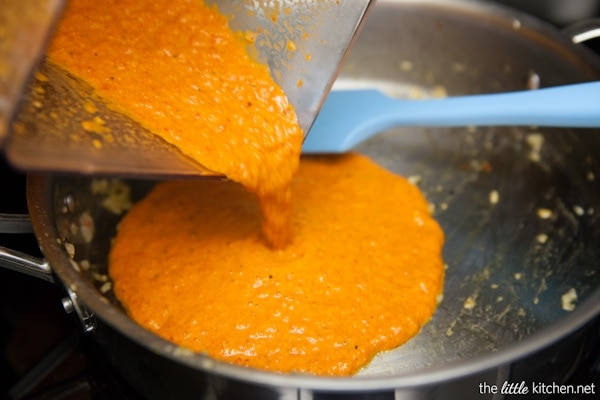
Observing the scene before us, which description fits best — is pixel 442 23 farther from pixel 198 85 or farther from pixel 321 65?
pixel 198 85

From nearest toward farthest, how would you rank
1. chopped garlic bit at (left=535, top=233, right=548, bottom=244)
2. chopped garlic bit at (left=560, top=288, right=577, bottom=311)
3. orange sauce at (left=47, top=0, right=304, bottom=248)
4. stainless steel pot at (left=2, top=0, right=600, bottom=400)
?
1. stainless steel pot at (left=2, top=0, right=600, bottom=400)
2. orange sauce at (left=47, top=0, right=304, bottom=248)
3. chopped garlic bit at (left=560, top=288, right=577, bottom=311)
4. chopped garlic bit at (left=535, top=233, right=548, bottom=244)

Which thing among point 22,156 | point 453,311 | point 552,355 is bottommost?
point 453,311

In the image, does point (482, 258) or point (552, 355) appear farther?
point (482, 258)

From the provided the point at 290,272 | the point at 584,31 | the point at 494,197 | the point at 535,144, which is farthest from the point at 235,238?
the point at 584,31

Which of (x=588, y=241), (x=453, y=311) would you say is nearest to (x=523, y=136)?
(x=588, y=241)

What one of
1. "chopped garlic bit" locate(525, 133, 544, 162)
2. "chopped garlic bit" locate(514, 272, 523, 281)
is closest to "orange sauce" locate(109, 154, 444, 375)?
"chopped garlic bit" locate(514, 272, 523, 281)

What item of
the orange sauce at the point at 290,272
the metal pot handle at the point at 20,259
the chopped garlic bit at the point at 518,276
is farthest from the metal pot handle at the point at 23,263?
the chopped garlic bit at the point at 518,276

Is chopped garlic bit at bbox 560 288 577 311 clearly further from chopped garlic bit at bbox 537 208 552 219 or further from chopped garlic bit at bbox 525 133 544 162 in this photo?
A: chopped garlic bit at bbox 525 133 544 162
